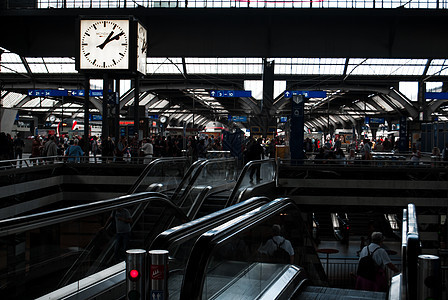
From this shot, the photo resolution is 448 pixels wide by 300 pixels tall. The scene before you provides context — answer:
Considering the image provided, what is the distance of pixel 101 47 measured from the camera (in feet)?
65.4

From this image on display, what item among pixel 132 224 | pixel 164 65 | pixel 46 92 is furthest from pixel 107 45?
pixel 164 65

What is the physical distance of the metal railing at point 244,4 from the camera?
25.3 m

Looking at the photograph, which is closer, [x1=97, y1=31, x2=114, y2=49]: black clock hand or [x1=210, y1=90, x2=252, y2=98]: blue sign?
[x1=97, y1=31, x2=114, y2=49]: black clock hand

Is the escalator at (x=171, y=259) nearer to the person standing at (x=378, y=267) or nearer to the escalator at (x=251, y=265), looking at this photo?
the escalator at (x=251, y=265)

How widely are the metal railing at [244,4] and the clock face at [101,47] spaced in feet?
18.9

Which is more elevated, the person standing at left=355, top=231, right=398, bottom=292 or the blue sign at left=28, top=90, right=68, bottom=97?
the blue sign at left=28, top=90, right=68, bottom=97

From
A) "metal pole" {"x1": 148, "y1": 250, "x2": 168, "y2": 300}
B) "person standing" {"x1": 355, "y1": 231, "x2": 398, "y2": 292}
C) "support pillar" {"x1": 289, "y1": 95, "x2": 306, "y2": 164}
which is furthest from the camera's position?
"support pillar" {"x1": 289, "y1": 95, "x2": 306, "y2": 164}

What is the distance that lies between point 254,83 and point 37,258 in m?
43.3

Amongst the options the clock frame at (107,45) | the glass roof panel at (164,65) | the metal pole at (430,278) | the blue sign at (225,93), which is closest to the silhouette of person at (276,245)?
the metal pole at (430,278)

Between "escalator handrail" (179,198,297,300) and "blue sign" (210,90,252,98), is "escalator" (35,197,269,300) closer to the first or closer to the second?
"escalator handrail" (179,198,297,300)

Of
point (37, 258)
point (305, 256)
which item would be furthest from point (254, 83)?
point (37, 258)

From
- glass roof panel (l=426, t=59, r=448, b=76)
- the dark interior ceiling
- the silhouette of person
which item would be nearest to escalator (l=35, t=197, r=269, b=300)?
the silhouette of person

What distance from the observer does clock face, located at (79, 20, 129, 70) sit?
19.9 metres

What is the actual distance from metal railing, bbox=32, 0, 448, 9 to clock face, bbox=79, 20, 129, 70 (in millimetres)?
5760
